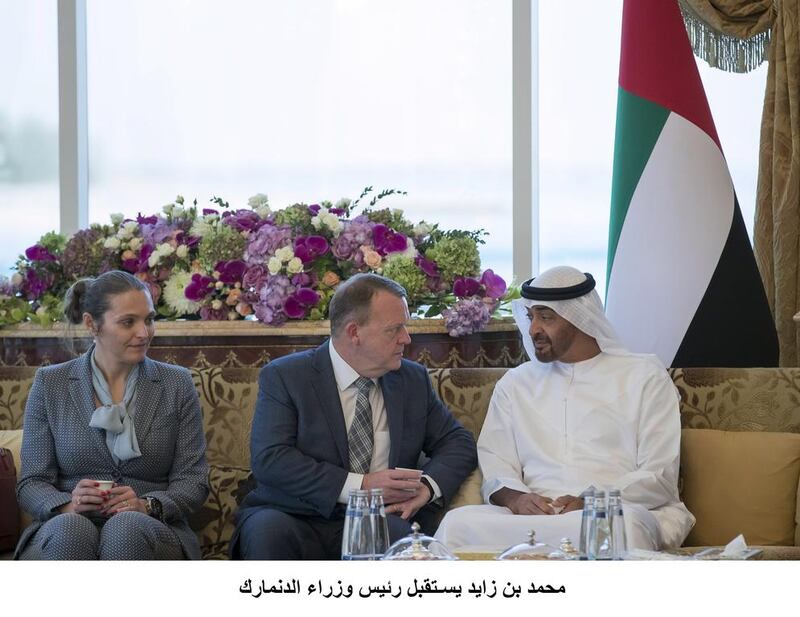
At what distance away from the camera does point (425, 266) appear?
4812 millimetres

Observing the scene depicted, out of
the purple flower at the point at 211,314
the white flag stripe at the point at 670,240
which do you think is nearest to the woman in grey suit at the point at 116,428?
the purple flower at the point at 211,314

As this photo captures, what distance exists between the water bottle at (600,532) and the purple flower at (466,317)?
240 cm

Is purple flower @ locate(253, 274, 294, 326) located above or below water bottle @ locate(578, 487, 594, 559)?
above

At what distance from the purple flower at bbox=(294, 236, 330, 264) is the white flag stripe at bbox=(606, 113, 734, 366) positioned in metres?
1.25

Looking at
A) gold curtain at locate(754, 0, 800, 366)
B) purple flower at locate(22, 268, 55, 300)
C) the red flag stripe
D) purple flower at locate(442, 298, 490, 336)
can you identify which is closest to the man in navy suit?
purple flower at locate(442, 298, 490, 336)

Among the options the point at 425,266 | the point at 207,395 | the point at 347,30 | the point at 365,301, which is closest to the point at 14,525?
the point at 207,395

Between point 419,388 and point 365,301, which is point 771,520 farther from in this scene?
point 365,301

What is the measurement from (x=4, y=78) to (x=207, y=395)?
3.47 meters

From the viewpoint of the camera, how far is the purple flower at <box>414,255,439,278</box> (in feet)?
15.8

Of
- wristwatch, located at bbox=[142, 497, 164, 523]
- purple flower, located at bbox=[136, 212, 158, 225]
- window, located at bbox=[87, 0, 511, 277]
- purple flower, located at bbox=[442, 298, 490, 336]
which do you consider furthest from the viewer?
window, located at bbox=[87, 0, 511, 277]

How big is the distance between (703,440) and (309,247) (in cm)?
182

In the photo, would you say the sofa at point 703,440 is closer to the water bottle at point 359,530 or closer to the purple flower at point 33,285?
the purple flower at point 33,285

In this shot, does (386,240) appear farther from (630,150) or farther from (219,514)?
(219,514)

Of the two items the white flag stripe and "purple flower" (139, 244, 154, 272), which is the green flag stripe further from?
"purple flower" (139, 244, 154, 272)
